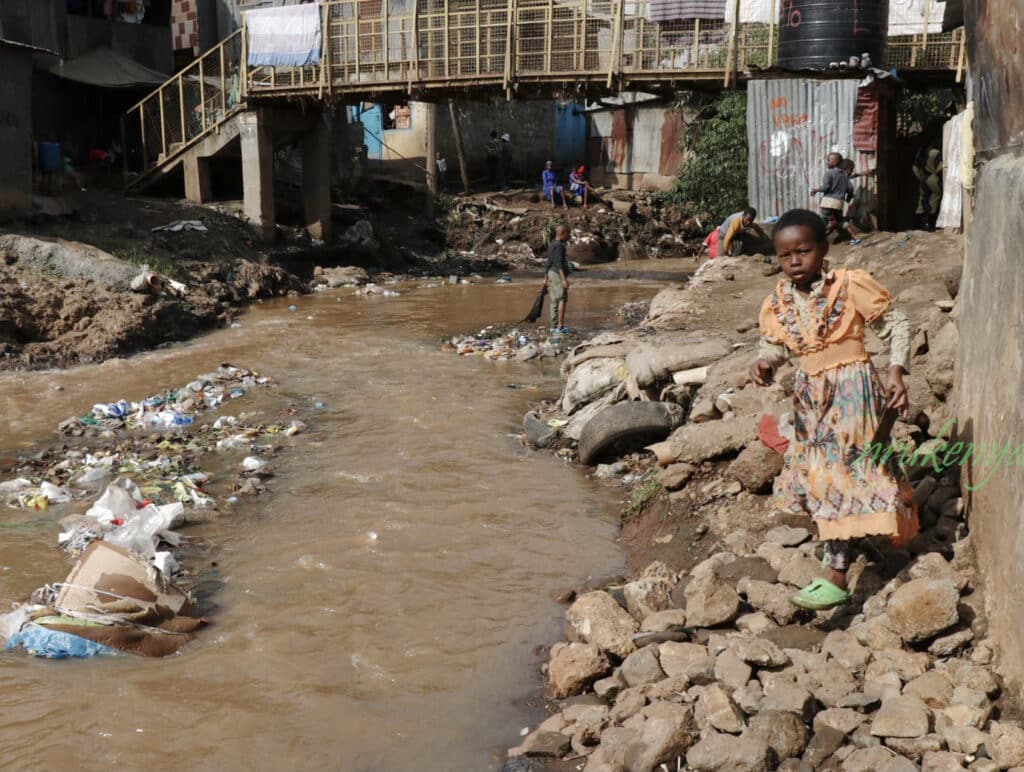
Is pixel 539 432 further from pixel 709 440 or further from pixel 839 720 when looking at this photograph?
pixel 839 720

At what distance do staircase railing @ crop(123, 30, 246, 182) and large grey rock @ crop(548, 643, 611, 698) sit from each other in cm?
1638

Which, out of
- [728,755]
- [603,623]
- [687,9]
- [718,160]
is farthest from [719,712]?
[718,160]

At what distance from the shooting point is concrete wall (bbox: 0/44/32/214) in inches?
533

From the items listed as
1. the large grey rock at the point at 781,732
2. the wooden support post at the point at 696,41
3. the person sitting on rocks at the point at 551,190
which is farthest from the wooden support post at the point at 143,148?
the large grey rock at the point at 781,732

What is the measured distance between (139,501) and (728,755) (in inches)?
160

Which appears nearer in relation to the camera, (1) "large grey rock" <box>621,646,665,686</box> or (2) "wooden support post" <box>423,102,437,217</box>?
(1) "large grey rock" <box>621,646,665,686</box>

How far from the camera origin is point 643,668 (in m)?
3.69

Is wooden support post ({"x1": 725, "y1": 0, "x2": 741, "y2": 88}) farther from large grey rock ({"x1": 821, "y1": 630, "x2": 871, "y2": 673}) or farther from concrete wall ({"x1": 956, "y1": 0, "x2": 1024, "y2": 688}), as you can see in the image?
large grey rock ({"x1": 821, "y1": 630, "x2": 871, "y2": 673})

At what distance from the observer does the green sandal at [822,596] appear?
12.0 ft

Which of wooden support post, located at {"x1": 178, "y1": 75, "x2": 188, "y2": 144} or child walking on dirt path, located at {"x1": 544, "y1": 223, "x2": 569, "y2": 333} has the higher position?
wooden support post, located at {"x1": 178, "y1": 75, "x2": 188, "y2": 144}

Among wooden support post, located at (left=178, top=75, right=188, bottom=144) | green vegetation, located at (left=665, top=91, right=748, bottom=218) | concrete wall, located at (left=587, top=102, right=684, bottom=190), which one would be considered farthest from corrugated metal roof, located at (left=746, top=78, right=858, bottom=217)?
wooden support post, located at (left=178, top=75, right=188, bottom=144)

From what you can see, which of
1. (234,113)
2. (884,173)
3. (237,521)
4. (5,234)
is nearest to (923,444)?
(237,521)

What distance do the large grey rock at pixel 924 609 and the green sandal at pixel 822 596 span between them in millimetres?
274

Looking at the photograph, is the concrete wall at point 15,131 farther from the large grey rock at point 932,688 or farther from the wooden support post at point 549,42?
the large grey rock at point 932,688
